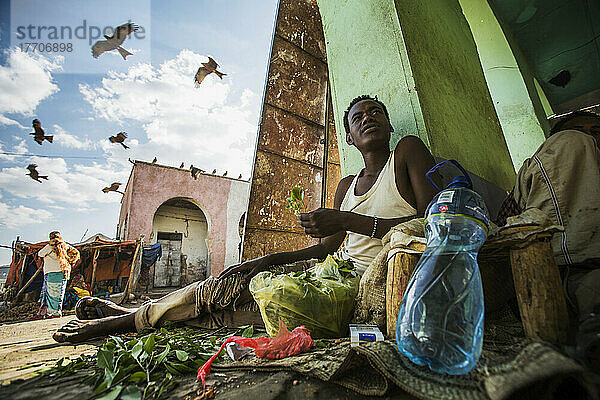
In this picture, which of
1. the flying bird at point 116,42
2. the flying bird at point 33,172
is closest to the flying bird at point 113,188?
the flying bird at point 33,172

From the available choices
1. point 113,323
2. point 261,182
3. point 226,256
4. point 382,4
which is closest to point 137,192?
point 226,256

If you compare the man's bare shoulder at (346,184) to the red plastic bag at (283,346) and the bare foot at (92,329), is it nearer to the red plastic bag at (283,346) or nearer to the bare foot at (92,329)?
the red plastic bag at (283,346)

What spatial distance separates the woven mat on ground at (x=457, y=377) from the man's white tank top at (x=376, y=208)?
0.82m

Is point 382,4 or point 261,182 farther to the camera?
point 261,182

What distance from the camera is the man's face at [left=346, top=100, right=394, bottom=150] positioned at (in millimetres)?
2049

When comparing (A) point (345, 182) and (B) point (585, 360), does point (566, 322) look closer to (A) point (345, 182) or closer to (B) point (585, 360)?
(B) point (585, 360)

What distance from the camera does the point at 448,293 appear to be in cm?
83

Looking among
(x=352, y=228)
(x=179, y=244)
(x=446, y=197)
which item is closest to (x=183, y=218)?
(x=179, y=244)

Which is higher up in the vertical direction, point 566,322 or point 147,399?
point 566,322

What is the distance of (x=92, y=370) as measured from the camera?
1178 millimetres

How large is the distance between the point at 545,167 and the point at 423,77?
1361 millimetres

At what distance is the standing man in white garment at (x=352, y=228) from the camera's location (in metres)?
1.60

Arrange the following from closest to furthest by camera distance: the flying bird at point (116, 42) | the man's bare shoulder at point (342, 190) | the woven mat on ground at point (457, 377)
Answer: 1. the woven mat on ground at point (457, 377)
2. the man's bare shoulder at point (342, 190)
3. the flying bird at point (116, 42)

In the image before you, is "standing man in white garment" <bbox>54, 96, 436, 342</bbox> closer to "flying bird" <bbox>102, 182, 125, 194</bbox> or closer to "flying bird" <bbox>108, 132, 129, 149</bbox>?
"flying bird" <bbox>108, 132, 129, 149</bbox>
